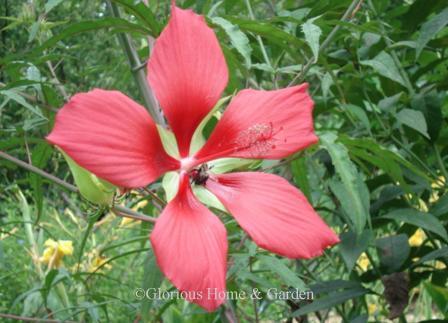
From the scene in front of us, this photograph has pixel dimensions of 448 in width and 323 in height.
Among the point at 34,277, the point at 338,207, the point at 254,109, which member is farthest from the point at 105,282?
the point at 254,109

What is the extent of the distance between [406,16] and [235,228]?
1.64 ft

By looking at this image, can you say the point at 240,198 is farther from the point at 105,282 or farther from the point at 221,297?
the point at 105,282

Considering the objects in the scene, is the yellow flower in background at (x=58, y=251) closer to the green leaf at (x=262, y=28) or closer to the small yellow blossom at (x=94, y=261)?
the small yellow blossom at (x=94, y=261)

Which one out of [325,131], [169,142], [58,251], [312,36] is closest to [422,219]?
[325,131]

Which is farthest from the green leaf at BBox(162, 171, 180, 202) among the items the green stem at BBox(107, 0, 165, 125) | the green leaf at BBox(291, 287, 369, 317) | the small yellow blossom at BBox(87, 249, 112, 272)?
the small yellow blossom at BBox(87, 249, 112, 272)

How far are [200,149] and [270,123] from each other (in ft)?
0.29

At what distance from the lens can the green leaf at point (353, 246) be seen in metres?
1.00

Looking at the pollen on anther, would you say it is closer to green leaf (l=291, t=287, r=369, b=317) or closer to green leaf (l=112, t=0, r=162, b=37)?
green leaf (l=112, t=0, r=162, b=37)

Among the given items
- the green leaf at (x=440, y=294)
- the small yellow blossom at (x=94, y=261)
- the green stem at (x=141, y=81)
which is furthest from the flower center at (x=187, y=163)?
the small yellow blossom at (x=94, y=261)

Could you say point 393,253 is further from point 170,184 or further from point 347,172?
point 170,184

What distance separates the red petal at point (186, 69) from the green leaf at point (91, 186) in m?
0.09

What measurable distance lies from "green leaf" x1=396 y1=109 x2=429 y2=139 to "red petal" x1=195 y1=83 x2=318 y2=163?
13.9 inches

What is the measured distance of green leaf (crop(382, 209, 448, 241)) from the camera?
3.24ft

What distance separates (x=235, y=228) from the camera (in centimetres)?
87
